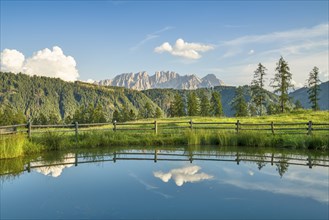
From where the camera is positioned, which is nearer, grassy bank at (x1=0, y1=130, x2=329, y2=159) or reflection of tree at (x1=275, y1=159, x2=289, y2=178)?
reflection of tree at (x1=275, y1=159, x2=289, y2=178)

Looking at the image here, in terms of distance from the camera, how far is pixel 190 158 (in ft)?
54.6

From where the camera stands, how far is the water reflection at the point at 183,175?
11.9 metres

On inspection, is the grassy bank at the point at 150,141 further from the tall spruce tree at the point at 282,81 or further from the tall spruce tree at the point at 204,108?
the tall spruce tree at the point at 204,108

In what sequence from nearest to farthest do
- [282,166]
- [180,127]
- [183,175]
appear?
[183,175] → [282,166] → [180,127]

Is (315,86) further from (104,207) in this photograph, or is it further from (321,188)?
(104,207)

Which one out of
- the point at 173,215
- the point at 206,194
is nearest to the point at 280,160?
the point at 206,194

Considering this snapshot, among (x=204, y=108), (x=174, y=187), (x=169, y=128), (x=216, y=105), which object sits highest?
(x=216, y=105)

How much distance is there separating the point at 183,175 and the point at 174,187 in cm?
189

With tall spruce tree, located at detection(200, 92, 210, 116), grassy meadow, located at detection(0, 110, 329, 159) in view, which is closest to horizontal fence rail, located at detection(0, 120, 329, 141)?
grassy meadow, located at detection(0, 110, 329, 159)

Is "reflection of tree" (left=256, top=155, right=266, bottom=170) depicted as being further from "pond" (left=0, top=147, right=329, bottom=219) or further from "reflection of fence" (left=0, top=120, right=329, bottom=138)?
"reflection of fence" (left=0, top=120, right=329, bottom=138)

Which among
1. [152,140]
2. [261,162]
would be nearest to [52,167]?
[152,140]

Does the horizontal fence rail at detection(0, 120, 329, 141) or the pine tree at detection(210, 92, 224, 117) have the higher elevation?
the pine tree at detection(210, 92, 224, 117)

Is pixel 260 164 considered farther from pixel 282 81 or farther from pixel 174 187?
pixel 282 81

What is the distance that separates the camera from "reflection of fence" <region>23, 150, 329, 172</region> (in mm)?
15078
